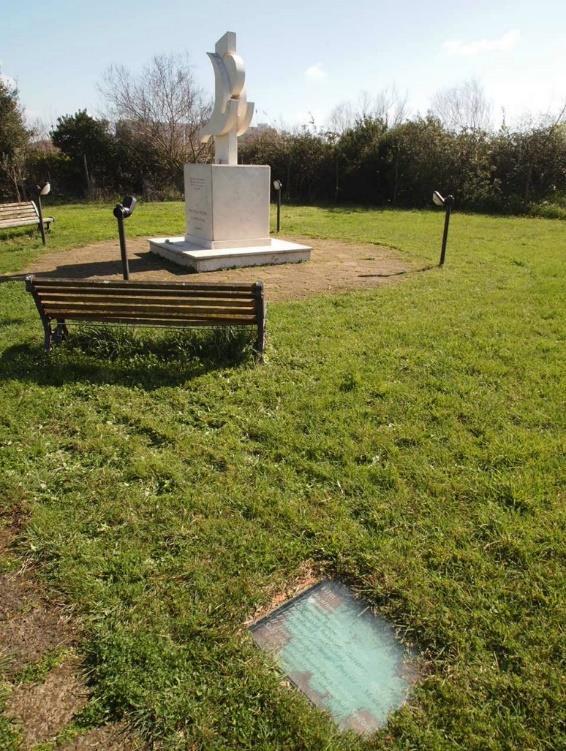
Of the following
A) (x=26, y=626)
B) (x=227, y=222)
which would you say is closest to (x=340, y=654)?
(x=26, y=626)

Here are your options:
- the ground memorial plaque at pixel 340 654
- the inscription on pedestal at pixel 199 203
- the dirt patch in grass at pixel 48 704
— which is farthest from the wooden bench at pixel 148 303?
the inscription on pedestal at pixel 199 203

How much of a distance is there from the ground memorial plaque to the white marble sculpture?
8.25m

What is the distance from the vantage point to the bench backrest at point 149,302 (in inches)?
185

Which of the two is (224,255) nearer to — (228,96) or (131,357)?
(228,96)

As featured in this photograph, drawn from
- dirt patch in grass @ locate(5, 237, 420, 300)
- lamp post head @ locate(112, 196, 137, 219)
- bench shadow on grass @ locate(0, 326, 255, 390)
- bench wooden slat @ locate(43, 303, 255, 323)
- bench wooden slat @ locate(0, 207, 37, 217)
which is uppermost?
lamp post head @ locate(112, 196, 137, 219)

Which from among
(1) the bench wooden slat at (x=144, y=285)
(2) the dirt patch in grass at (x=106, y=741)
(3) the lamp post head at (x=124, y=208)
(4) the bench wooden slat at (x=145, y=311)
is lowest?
(2) the dirt patch in grass at (x=106, y=741)

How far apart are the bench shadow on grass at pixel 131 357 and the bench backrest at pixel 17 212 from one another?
7358mm

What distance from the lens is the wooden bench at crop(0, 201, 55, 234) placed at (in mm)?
10858

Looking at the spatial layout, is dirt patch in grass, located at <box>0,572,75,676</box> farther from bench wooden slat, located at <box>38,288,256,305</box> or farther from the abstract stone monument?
the abstract stone monument

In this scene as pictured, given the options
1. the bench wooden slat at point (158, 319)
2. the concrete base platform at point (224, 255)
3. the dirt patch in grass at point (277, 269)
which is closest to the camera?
the bench wooden slat at point (158, 319)

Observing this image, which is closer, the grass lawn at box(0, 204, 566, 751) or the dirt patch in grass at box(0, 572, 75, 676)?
the grass lawn at box(0, 204, 566, 751)

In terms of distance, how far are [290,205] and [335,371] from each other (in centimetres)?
1670

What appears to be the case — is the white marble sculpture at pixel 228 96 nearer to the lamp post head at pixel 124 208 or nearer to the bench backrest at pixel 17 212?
the lamp post head at pixel 124 208

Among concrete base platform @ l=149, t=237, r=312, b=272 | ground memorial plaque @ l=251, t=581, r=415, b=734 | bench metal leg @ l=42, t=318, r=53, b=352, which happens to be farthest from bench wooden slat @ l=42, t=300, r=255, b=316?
concrete base platform @ l=149, t=237, r=312, b=272
